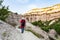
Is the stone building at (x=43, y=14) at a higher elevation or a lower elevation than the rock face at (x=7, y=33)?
lower

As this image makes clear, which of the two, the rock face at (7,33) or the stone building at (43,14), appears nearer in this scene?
the rock face at (7,33)

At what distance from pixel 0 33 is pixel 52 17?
39581 millimetres

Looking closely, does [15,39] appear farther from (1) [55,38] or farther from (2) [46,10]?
(2) [46,10]

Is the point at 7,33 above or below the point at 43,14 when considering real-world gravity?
above

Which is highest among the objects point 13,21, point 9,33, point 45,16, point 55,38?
point 9,33

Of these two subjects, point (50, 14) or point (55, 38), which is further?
point (50, 14)

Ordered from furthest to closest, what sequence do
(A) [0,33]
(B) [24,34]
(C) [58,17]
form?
(C) [58,17] < (B) [24,34] < (A) [0,33]

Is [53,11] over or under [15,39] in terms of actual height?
under

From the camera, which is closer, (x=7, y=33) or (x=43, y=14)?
(x=7, y=33)

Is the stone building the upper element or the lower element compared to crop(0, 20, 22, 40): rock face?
lower

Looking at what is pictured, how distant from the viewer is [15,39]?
15.5m

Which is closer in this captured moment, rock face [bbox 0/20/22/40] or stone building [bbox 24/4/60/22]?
rock face [bbox 0/20/22/40]

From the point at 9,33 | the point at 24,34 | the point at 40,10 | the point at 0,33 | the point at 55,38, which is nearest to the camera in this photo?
the point at 0,33

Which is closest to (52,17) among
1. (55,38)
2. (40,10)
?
(40,10)
